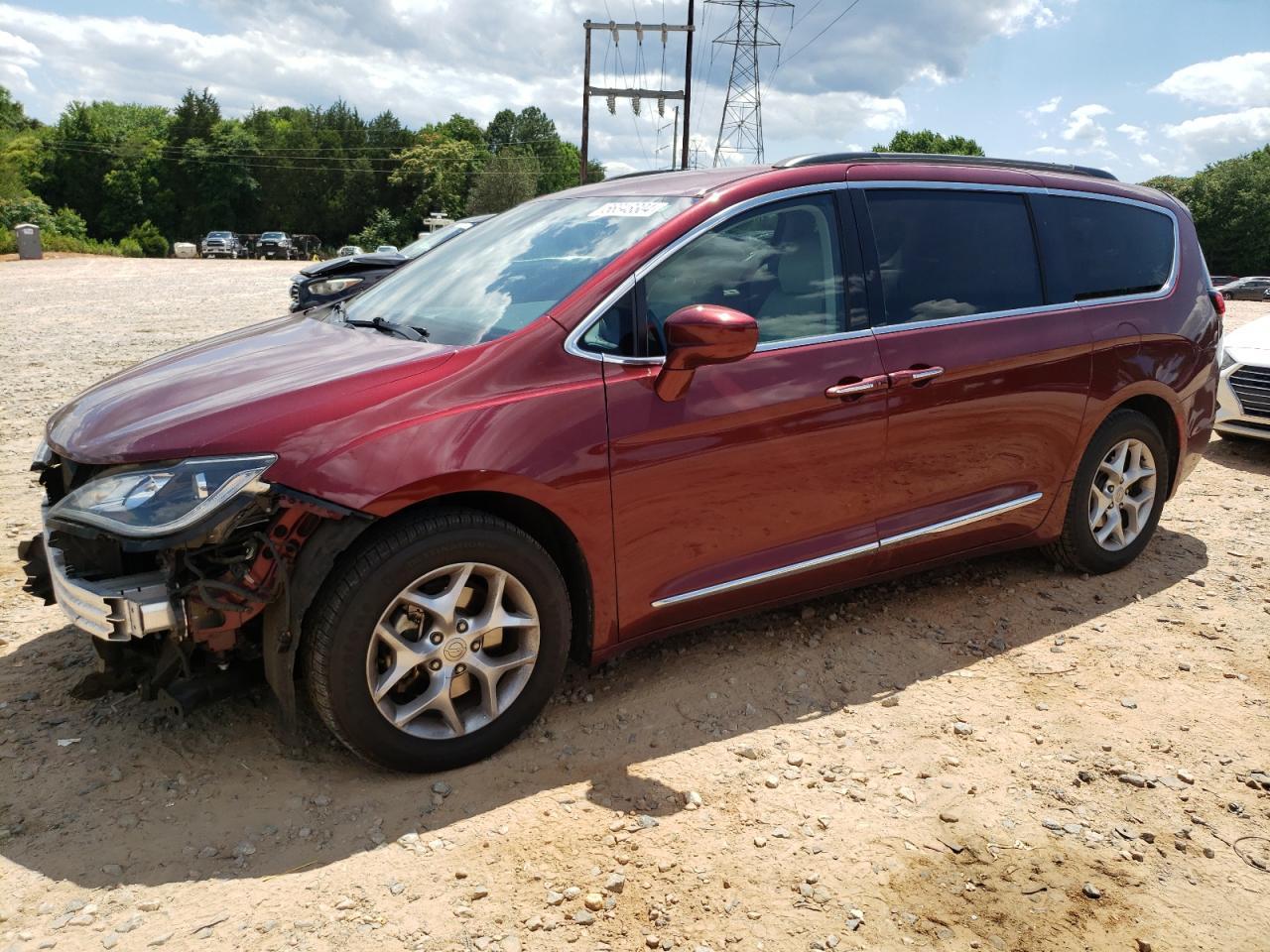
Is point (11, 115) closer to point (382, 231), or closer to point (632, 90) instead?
point (382, 231)

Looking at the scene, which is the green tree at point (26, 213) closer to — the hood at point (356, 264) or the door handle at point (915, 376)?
the hood at point (356, 264)

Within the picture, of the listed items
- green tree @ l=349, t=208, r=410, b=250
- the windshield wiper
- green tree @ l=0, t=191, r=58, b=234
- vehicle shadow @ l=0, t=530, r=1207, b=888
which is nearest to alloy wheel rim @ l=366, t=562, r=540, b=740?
vehicle shadow @ l=0, t=530, r=1207, b=888

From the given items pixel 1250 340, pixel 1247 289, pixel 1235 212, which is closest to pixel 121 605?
pixel 1250 340

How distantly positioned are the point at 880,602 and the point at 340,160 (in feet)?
313

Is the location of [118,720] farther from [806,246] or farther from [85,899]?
[806,246]

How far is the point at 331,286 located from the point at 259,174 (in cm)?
8556

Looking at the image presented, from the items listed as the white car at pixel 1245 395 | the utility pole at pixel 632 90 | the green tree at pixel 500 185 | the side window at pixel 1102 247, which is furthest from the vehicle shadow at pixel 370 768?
the green tree at pixel 500 185

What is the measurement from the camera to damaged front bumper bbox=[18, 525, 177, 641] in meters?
2.60

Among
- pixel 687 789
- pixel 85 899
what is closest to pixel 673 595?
pixel 687 789

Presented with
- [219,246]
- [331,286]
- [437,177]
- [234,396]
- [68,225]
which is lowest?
[234,396]

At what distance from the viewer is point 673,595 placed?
3.33m

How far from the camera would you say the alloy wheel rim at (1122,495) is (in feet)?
15.1

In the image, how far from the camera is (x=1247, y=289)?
1590 inches

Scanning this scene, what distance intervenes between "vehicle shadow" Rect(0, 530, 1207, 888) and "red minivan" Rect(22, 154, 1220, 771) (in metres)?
0.21
